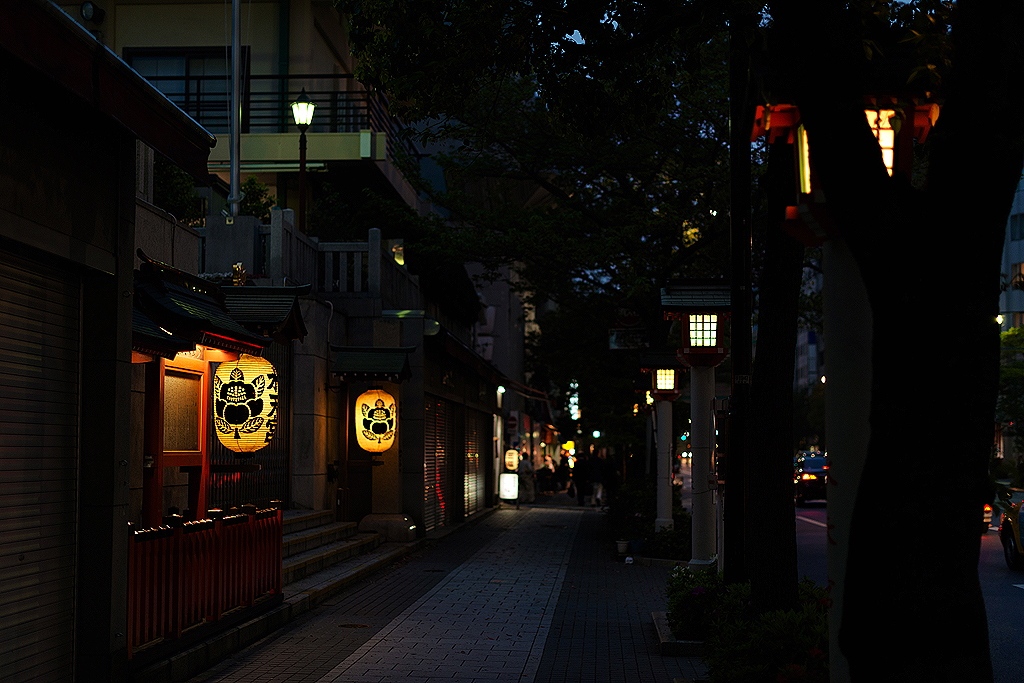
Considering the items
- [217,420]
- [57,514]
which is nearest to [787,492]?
[57,514]

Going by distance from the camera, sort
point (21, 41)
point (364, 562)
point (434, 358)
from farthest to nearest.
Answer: point (434, 358) < point (364, 562) < point (21, 41)

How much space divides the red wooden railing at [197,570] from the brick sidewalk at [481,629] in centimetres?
58

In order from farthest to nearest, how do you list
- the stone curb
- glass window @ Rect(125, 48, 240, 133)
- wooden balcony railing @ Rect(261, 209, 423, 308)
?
glass window @ Rect(125, 48, 240, 133), wooden balcony railing @ Rect(261, 209, 423, 308), the stone curb

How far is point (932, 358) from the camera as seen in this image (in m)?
4.34

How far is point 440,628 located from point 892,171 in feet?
27.1

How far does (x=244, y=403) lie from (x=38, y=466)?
15.6 ft

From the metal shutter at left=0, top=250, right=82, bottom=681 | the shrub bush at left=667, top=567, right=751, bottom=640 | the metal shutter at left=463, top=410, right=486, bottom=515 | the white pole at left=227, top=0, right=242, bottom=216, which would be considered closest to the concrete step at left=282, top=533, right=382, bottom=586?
the shrub bush at left=667, top=567, right=751, bottom=640

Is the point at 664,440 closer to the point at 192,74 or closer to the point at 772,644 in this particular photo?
the point at 772,644

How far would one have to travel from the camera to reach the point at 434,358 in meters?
25.0

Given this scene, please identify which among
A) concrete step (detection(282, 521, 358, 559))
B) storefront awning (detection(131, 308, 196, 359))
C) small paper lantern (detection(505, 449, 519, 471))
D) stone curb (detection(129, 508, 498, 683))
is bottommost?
stone curb (detection(129, 508, 498, 683))

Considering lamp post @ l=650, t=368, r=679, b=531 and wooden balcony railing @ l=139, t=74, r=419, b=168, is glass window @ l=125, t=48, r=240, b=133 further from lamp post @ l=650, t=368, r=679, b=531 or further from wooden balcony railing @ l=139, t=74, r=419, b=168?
lamp post @ l=650, t=368, r=679, b=531

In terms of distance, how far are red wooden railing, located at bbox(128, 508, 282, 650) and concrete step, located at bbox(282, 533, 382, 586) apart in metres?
2.47

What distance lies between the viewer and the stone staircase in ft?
46.5

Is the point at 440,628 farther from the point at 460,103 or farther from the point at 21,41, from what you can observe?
the point at 21,41
